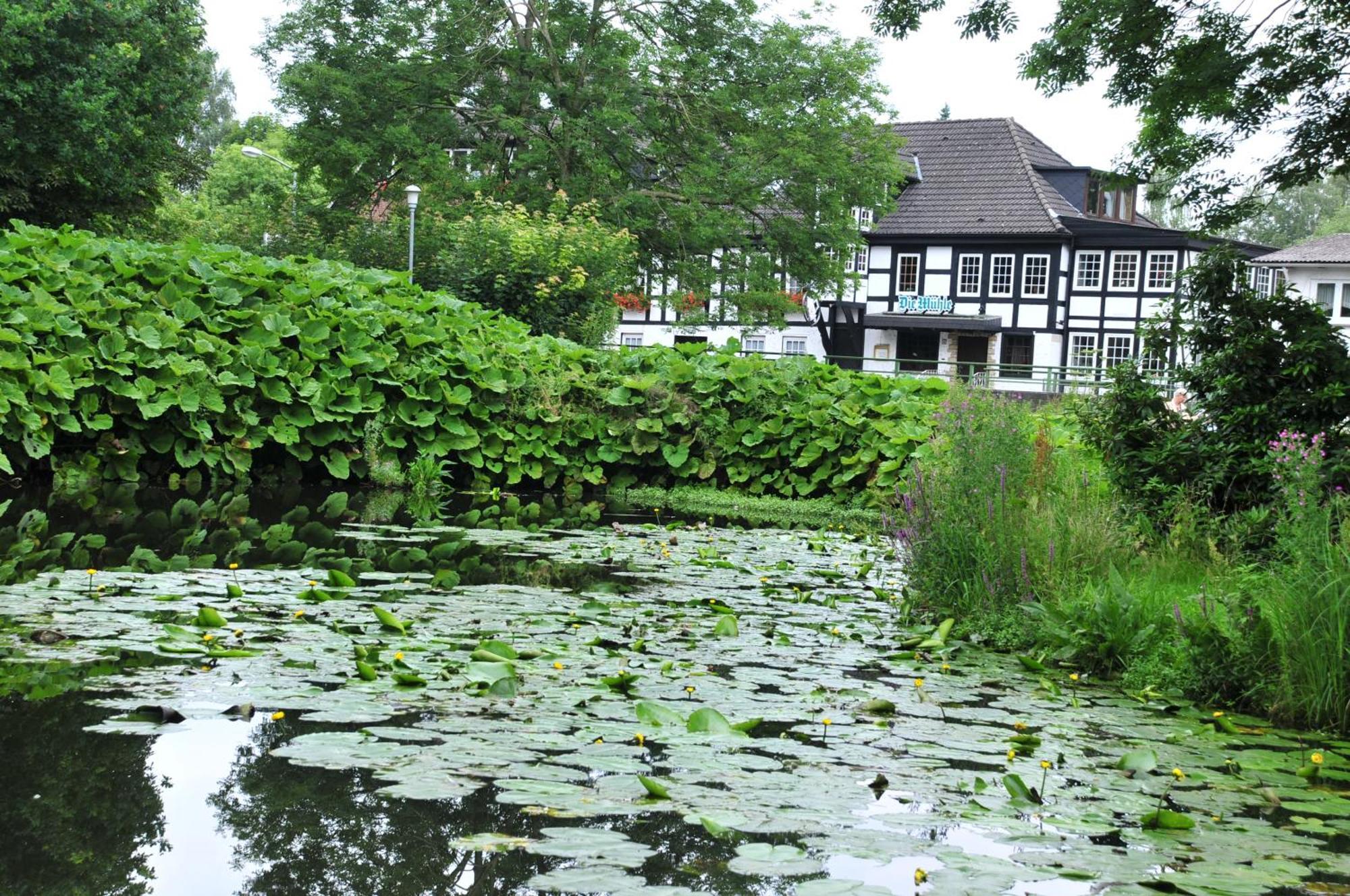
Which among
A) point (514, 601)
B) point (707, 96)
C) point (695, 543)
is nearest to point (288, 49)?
point (707, 96)

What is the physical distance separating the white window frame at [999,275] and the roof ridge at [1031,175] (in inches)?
69.2

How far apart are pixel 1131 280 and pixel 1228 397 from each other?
3717cm

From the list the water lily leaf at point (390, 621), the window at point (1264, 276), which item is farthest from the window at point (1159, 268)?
the water lily leaf at point (390, 621)

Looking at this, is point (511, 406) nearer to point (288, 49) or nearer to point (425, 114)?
point (425, 114)

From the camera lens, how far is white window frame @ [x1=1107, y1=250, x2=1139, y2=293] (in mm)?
42469

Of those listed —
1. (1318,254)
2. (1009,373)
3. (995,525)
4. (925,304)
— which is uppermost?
(1318,254)

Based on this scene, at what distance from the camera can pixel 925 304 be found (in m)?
44.3

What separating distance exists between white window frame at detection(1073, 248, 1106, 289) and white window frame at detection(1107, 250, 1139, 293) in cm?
27

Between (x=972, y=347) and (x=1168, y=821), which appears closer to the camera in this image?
(x=1168, y=821)

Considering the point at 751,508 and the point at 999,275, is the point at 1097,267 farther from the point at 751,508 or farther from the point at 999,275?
the point at 751,508

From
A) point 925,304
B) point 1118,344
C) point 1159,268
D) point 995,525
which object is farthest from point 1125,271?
point 995,525

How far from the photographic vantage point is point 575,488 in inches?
537

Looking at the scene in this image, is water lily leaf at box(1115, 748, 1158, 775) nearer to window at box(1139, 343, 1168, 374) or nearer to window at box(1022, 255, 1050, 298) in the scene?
window at box(1139, 343, 1168, 374)

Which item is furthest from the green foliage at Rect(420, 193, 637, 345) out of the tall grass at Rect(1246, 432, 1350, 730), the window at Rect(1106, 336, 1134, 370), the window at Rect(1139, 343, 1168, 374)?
the window at Rect(1106, 336, 1134, 370)
